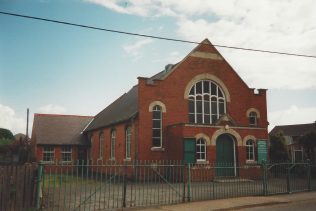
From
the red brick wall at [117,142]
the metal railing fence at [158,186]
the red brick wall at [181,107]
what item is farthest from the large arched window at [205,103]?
the red brick wall at [117,142]

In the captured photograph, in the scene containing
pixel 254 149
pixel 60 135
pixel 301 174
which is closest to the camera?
pixel 301 174

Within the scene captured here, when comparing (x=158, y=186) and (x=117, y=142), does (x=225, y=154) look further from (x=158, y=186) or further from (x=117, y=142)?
(x=158, y=186)

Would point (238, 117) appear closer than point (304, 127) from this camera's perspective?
Yes

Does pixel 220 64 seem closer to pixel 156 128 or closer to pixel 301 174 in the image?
pixel 156 128

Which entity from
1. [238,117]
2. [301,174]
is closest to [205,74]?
[238,117]

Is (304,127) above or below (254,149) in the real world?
above

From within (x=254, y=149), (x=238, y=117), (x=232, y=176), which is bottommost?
(x=232, y=176)

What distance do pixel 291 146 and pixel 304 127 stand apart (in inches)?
255

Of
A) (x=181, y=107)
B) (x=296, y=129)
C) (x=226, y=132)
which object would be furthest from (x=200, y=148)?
(x=296, y=129)

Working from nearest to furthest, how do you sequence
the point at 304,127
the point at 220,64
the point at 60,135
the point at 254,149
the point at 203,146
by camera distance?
the point at 203,146, the point at 254,149, the point at 220,64, the point at 60,135, the point at 304,127

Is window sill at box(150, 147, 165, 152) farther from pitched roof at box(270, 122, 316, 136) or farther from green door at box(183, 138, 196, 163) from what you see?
pitched roof at box(270, 122, 316, 136)

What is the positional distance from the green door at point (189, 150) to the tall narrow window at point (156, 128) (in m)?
2.56

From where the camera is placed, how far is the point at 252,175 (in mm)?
24484

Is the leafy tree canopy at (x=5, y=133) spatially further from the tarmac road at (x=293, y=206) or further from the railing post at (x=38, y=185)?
the tarmac road at (x=293, y=206)
